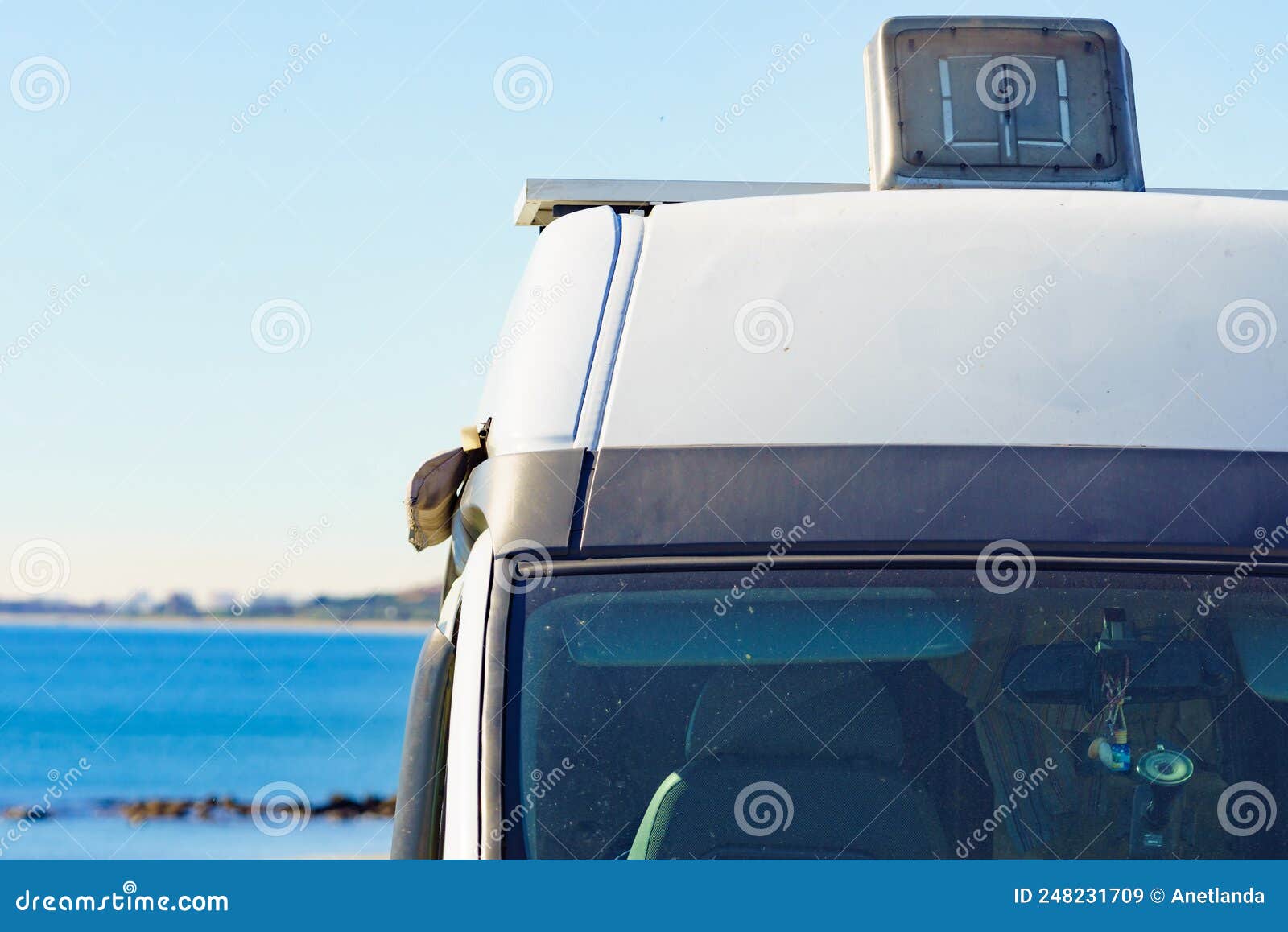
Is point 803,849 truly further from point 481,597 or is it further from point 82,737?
point 82,737

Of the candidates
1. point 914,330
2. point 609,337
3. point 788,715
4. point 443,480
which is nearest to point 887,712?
point 788,715

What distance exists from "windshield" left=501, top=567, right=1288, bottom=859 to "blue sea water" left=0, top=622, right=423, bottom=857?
31.6ft

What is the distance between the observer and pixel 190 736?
48.4 meters

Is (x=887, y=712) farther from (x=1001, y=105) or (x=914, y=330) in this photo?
(x=1001, y=105)

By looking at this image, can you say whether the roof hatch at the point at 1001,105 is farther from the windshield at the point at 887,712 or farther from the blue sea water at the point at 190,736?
the blue sea water at the point at 190,736

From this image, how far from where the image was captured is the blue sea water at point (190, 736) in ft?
103

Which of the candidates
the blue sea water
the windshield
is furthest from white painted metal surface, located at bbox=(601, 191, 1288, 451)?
the blue sea water

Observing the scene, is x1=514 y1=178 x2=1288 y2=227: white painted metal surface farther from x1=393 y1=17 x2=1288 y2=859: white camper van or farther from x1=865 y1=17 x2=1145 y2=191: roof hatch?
x1=393 y1=17 x2=1288 y2=859: white camper van

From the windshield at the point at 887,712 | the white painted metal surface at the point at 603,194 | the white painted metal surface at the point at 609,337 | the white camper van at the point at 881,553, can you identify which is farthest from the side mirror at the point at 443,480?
the white painted metal surface at the point at 603,194

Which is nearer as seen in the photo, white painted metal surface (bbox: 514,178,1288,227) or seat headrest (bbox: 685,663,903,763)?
seat headrest (bbox: 685,663,903,763)

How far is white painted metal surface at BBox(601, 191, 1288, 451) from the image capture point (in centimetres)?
276

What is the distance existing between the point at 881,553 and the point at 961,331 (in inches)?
20.2

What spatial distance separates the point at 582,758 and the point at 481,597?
35cm

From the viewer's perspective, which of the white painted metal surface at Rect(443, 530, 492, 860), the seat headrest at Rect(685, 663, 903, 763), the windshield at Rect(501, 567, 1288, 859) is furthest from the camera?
the seat headrest at Rect(685, 663, 903, 763)
